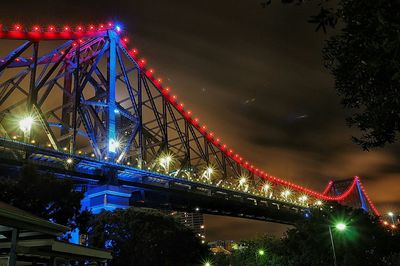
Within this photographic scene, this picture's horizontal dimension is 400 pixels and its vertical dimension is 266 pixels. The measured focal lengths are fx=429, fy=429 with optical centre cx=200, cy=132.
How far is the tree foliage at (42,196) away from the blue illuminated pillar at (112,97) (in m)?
36.3

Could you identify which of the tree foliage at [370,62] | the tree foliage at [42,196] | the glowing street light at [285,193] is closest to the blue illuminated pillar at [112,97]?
the tree foliage at [42,196]

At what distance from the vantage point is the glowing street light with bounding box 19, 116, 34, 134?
55.4 meters

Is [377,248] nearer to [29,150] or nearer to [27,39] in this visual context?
[29,150]

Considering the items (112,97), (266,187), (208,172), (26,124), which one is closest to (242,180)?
(266,187)

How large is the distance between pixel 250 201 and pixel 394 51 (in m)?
91.4

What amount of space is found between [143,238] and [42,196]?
44.7 feet

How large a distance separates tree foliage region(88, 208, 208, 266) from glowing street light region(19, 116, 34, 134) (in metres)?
20.5

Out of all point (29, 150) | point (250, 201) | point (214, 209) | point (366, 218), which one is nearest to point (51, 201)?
point (29, 150)

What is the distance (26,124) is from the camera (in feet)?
182

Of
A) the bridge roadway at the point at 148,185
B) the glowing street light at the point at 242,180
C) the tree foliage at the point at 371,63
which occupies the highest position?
the glowing street light at the point at 242,180

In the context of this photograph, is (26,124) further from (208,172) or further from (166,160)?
(208,172)

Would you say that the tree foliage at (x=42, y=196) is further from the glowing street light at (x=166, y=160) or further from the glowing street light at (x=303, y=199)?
the glowing street light at (x=303, y=199)

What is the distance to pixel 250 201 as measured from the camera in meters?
98.6

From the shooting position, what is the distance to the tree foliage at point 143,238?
3609cm
